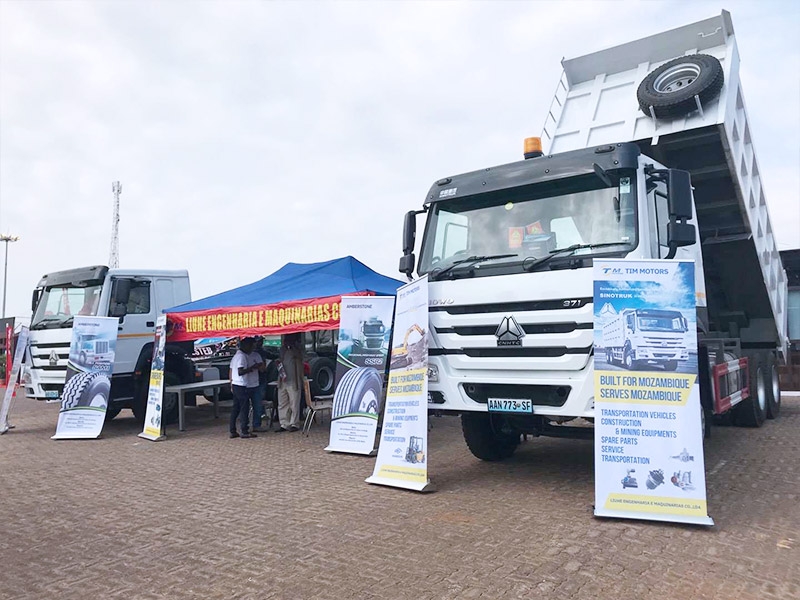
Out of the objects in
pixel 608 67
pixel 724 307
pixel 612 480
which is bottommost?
pixel 612 480

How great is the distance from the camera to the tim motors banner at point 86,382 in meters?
10.2

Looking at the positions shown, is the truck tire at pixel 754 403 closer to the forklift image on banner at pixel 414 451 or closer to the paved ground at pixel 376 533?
the paved ground at pixel 376 533

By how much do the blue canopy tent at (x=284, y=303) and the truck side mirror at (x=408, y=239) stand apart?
2.03 meters

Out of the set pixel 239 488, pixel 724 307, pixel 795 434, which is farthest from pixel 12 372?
pixel 795 434

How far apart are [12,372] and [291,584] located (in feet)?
30.3

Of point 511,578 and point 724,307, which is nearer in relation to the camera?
point 511,578

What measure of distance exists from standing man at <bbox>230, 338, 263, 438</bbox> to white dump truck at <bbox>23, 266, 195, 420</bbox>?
1.92 metres

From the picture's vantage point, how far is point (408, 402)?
20.6ft

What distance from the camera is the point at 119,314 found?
11062mm

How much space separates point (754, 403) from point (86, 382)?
10.1m

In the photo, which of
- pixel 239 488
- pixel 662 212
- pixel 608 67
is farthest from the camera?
pixel 608 67

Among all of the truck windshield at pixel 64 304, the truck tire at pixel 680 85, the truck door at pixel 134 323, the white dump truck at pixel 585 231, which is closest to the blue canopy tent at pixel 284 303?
the truck door at pixel 134 323

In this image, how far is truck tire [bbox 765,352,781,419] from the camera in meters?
9.45

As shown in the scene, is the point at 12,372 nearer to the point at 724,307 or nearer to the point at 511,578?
the point at 511,578
